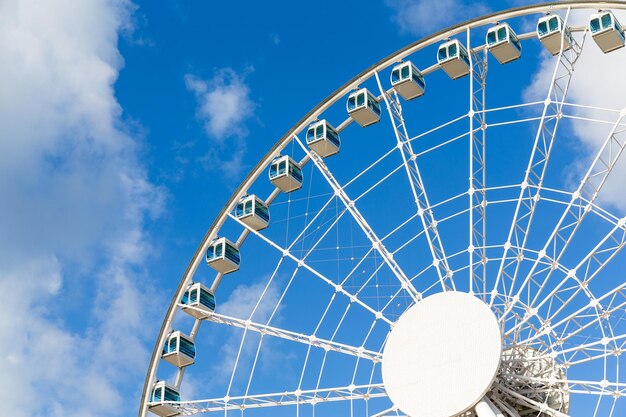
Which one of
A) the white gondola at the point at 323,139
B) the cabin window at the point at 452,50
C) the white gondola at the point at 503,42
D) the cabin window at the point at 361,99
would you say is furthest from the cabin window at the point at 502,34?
the white gondola at the point at 323,139

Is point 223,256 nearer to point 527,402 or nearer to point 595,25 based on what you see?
point 527,402

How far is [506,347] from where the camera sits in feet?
102

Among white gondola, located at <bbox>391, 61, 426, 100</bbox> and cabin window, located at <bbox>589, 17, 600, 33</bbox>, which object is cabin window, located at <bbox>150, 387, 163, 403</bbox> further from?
cabin window, located at <bbox>589, 17, 600, 33</bbox>

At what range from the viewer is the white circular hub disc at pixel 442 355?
29969 millimetres

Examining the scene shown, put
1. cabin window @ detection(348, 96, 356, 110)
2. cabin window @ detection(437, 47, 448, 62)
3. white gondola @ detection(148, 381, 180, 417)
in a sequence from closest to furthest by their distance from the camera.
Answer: cabin window @ detection(437, 47, 448, 62), white gondola @ detection(148, 381, 180, 417), cabin window @ detection(348, 96, 356, 110)

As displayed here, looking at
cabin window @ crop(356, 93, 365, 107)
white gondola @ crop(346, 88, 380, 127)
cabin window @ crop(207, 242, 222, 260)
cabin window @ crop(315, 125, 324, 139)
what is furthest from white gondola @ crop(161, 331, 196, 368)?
cabin window @ crop(356, 93, 365, 107)

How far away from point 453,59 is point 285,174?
6873 mm

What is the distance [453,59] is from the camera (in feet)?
119

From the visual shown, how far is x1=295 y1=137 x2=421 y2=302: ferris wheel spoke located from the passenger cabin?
245 centimetres

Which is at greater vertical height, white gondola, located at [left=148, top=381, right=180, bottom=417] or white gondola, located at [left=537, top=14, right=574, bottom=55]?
white gondola, located at [left=537, top=14, right=574, bottom=55]

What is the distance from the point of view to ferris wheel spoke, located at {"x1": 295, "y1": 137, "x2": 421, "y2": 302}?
3394 centimetres

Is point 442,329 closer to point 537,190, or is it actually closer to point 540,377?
point 540,377

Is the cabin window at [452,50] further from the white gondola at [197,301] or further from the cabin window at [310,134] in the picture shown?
the white gondola at [197,301]

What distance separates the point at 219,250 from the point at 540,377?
40.7ft
